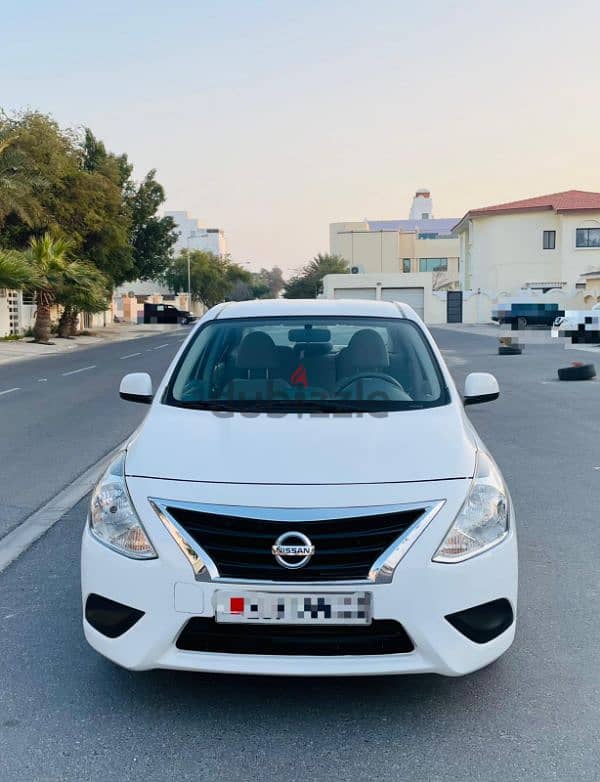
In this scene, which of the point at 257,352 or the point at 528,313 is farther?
the point at 528,313

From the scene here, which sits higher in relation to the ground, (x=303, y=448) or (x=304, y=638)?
(x=303, y=448)

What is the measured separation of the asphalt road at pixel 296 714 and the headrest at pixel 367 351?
4.82 ft

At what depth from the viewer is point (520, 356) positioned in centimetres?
2569

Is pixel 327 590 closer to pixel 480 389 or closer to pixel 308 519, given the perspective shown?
pixel 308 519

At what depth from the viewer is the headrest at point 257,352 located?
5.00 m

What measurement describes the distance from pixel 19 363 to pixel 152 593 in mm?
24345

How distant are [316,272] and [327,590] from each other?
97621 mm

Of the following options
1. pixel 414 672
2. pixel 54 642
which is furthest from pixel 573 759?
pixel 54 642

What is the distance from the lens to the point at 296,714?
334 cm

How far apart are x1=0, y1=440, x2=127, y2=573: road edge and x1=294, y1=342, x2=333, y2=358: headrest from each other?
1.16 meters

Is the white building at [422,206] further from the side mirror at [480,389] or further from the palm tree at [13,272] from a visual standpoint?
the side mirror at [480,389]

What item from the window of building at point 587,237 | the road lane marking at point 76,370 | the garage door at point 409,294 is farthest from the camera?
the garage door at point 409,294

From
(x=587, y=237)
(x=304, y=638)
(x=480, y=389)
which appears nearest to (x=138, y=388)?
(x=480, y=389)

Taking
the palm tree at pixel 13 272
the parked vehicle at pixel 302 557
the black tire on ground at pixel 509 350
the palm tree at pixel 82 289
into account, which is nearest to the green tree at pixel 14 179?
the palm tree at pixel 82 289
